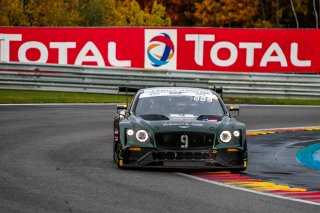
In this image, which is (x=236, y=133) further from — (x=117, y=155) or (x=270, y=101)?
(x=270, y=101)

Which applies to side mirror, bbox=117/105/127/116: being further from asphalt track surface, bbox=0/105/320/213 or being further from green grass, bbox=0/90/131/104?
green grass, bbox=0/90/131/104

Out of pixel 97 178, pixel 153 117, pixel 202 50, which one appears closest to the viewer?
pixel 97 178

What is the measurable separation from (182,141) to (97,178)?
140 centimetres

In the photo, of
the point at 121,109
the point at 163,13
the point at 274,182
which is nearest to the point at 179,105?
the point at 121,109

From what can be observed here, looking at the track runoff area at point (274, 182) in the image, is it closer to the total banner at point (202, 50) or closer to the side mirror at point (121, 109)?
the side mirror at point (121, 109)

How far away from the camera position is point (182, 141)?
13578 millimetres

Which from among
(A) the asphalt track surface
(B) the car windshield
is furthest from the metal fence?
(B) the car windshield

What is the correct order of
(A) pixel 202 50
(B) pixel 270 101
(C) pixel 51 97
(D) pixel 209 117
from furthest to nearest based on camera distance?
(A) pixel 202 50, (B) pixel 270 101, (C) pixel 51 97, (D) pixel 209 117

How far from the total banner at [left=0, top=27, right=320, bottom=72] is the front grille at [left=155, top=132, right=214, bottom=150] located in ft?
62.7

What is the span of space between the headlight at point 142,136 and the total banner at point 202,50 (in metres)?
19.0

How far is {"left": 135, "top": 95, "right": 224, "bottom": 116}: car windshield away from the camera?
1483 centimetres

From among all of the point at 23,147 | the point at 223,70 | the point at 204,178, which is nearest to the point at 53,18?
the point at 223,70

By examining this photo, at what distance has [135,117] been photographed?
14453mm

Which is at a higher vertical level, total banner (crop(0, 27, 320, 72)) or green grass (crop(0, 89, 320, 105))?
total banner (crop(0, 27, 320, 72))
